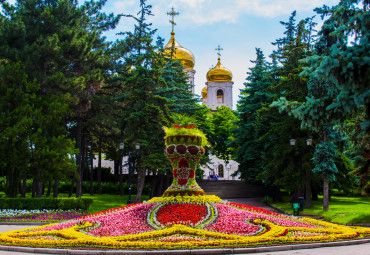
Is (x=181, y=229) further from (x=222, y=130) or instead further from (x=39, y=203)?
(x=222, y=130)

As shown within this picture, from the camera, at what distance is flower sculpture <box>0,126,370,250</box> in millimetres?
10453

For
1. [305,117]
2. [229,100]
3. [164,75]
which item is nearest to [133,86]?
[164,75]

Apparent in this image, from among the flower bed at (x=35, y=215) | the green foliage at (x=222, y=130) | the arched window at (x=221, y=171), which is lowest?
the flower bed at (x=35, y=215)

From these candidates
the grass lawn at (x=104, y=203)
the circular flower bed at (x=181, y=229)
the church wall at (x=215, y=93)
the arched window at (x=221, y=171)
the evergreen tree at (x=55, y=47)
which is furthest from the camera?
the church wall at (x=215, y=93)

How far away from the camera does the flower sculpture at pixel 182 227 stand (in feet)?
34.3

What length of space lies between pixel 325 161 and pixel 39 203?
565 inches

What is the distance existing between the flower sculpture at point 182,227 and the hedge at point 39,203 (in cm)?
869

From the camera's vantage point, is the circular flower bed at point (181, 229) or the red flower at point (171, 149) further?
the red flower at point (171, 149)

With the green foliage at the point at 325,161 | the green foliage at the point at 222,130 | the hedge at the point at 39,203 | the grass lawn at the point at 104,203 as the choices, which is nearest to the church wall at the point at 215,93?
the green foliage at the point at 222,130

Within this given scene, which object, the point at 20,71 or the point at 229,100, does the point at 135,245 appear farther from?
the point at 229,100

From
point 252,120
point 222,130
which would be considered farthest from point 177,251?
point 222,130

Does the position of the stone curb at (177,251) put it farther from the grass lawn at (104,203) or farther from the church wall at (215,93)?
the church wall at (215,93)

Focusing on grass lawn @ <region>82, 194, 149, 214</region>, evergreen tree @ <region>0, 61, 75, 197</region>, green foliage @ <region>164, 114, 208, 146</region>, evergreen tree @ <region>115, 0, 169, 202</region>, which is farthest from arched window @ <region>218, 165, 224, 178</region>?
green foliage @ <region>164, 114, 208, 146</region>

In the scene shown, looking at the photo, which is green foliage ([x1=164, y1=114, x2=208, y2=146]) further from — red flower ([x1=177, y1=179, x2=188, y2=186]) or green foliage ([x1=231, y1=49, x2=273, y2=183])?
green foliage ([x1=231, y1=49, x2=273, y2=183])
